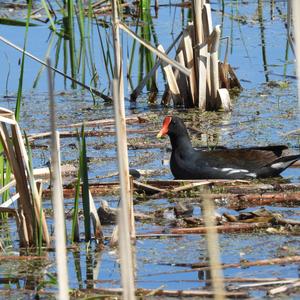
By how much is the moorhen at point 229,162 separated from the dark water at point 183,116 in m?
0.15

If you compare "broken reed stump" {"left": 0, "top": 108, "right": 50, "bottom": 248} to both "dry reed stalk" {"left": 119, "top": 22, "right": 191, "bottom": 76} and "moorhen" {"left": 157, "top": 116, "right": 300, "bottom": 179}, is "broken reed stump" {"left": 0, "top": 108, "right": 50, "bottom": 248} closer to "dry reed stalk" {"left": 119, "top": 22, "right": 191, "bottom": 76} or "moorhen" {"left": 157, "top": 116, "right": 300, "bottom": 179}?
"dry reed stalk" {"left": 119, "top": 22, "right": 191, "bottom": 76}

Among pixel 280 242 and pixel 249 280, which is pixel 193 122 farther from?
pixel 249 280

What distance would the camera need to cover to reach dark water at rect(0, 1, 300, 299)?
16.4ft

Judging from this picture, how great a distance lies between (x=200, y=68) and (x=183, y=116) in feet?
1.51

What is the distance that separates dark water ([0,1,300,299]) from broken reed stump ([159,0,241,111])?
Answer: 14cm

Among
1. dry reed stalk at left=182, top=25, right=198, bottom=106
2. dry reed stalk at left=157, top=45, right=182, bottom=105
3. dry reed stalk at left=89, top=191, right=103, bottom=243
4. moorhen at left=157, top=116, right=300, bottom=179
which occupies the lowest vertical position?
dry reed stalk at left=89, top=191, right=103, bottom=243

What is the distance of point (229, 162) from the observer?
7.54 meters

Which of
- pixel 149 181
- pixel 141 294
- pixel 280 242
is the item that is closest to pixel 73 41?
pixel 149 181

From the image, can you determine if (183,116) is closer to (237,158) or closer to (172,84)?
(172,84)

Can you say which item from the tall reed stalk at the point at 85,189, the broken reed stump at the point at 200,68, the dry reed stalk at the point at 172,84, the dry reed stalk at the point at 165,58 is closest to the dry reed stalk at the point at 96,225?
the tall reed stalk at the point at 85,189

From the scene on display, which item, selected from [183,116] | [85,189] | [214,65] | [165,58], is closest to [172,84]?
[183,116]

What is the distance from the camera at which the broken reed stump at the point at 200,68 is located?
8.96 meters

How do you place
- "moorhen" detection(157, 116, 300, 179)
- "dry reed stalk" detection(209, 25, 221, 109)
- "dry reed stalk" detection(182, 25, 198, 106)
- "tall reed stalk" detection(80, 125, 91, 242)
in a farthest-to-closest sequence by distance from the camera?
"dry reed stalk" detection(182, 25, 198, 106), "dry reed stalk" detection(209, 25, 221, 109), "moorhen" detection(157, 116, 300, 179), "tall reed stalk" detection(80, 125, 91, 242)

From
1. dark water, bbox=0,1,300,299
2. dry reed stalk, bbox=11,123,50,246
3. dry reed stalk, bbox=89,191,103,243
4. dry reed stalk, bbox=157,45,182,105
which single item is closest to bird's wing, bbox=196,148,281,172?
dark water, bbox=0,1,300,299
